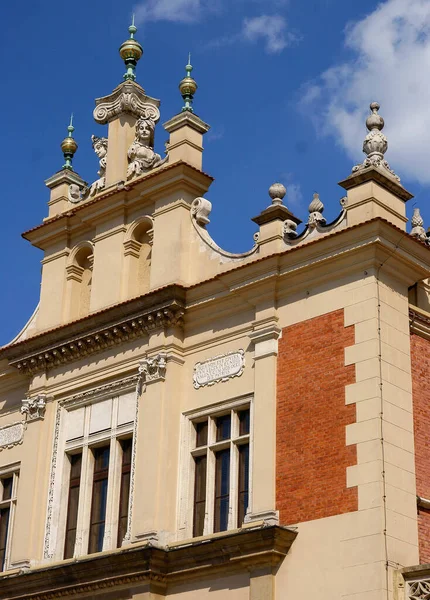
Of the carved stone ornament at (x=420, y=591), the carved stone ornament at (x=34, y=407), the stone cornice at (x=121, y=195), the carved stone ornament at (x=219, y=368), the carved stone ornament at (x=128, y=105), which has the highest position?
the carved stone ornament at (x=128, y=105)

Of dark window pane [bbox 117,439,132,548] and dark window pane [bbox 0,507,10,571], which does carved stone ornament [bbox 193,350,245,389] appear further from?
dark window pane [bbox 0,507,10,571]

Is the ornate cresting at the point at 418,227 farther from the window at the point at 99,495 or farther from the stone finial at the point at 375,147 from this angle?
the window at the point at 99,495

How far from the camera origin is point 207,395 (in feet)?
72.6

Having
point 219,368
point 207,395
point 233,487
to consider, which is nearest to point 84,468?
point 207,395

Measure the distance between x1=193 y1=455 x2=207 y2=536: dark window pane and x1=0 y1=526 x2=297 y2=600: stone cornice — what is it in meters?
0.66

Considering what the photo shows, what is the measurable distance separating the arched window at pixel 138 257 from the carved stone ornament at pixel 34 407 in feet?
9.10

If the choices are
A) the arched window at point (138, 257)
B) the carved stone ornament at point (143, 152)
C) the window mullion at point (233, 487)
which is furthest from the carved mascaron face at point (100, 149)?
the window mullion at point (233, 487)

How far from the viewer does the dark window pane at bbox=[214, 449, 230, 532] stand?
21.2 meters

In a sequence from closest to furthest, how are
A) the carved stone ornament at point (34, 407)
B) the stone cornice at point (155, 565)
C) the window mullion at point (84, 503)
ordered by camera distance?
the stone cornice at point (155, 565)
the window mullion at point (84, 503)
the carved stone ornament at point (34, 407)

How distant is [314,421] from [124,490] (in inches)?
176

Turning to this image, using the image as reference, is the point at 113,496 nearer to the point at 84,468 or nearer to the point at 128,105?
the point at 84,468

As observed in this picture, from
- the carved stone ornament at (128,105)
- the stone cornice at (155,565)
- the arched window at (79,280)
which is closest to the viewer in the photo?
the stone cornice at (155,565)

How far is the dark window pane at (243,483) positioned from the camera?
20.8 metres

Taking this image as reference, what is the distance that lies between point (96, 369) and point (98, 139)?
560 centimetres
